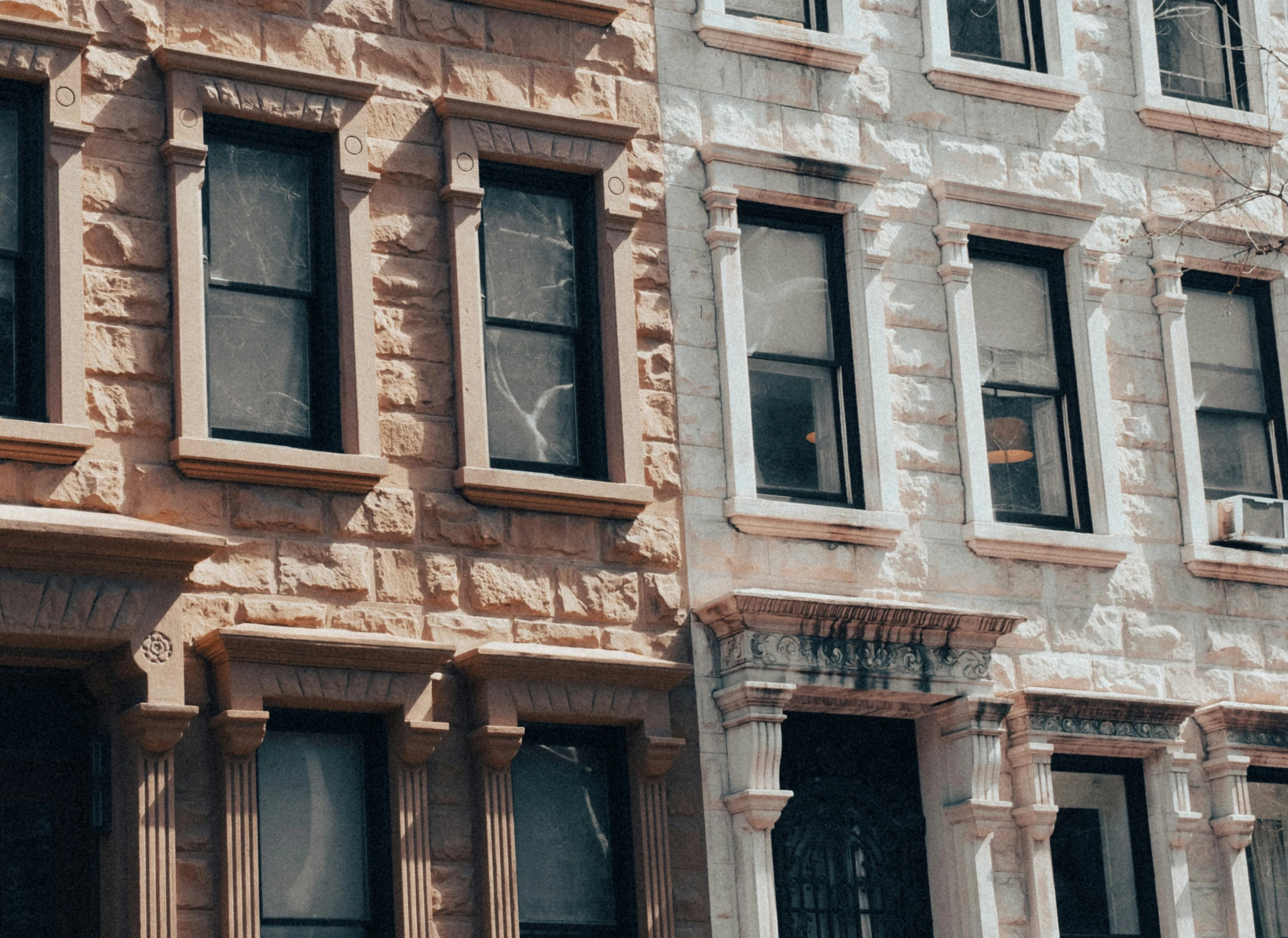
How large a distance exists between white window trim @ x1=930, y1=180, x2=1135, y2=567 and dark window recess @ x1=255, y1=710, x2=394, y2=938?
4.57 meters

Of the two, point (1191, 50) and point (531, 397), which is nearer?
point (531, 397)

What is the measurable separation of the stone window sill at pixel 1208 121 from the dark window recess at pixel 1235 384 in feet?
3.69

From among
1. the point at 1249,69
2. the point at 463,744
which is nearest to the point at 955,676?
the point at 463,744

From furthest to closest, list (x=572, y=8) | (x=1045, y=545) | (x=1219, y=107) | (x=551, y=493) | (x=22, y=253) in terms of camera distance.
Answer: (x=1219, y=107), (x=1045, y=545), (x=572, y=8), (x=551, y=493), (x=22, y=253)

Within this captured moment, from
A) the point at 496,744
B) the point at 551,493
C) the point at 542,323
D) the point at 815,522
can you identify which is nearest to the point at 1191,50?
the point at 815,522

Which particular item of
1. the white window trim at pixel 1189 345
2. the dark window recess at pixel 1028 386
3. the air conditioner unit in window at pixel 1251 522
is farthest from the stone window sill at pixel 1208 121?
the air conditioner unit in window at pixel 1251 522

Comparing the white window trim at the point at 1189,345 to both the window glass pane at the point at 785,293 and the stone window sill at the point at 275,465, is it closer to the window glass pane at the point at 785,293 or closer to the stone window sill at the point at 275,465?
the window glass pane at the point at 785,293

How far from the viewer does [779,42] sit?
15.8 meters

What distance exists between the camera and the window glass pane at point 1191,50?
58.5 ft

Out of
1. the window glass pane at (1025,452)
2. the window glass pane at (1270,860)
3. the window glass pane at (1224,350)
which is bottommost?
the window glass pane at (1270,860)

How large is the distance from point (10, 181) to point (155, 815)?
143 inches

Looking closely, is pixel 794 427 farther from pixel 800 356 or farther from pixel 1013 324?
pixel 1013 324

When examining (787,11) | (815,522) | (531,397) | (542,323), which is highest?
(787,11)

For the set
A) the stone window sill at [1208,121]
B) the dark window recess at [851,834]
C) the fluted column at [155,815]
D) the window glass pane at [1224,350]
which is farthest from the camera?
the stone window sill at [1208,121]
